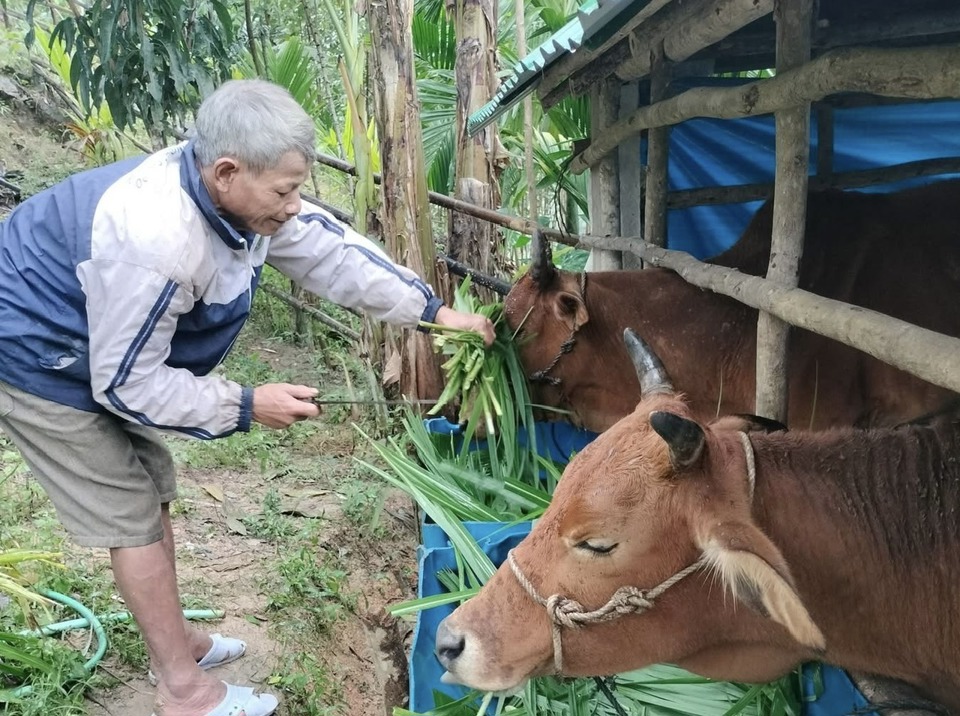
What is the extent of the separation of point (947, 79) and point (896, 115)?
328 centimetres

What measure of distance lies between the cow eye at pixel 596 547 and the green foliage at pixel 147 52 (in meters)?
5.22

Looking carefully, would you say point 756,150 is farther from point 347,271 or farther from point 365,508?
point 365,508

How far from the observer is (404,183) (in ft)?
14.0

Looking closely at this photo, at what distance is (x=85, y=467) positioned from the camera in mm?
2797

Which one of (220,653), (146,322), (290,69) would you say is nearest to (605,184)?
(146,322)

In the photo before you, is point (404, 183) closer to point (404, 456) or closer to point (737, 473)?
point (404, 456)

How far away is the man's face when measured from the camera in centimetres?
255

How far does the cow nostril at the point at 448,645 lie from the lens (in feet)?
6.81

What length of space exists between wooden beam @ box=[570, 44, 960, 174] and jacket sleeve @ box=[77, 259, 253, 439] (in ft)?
6.95

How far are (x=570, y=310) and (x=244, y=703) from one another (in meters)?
2.31

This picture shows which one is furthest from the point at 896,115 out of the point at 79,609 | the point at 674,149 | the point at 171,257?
the point at 79,609

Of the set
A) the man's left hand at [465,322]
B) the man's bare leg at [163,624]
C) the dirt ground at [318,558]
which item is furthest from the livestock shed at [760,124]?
the man's bare leg at [163,624]

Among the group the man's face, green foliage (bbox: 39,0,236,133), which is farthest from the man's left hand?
green foliage (bbox: 39,0,236,133)

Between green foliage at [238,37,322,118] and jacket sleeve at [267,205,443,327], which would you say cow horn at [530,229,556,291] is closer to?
jacket sleeve at [267,205,443,327]
